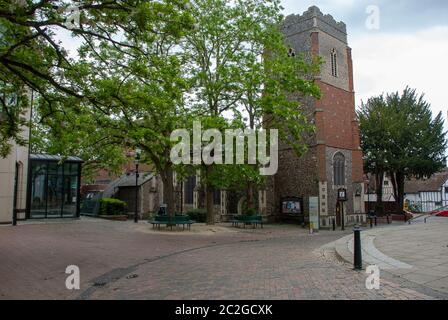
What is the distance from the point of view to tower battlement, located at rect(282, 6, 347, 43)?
115 ft

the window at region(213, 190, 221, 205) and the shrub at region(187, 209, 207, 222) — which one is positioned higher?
the window at region(213, 190, 221, 205)

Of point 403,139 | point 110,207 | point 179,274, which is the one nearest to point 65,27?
point 179,274

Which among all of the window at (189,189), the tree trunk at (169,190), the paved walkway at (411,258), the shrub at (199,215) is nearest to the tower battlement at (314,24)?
the window at (189,189)

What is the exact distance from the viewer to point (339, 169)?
115ft

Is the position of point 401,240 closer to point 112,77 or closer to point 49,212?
point 112,77

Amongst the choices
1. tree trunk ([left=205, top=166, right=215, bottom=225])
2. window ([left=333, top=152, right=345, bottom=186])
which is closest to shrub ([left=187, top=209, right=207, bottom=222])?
tree trunk ([left=205, top=166, right=215, bottom=225])

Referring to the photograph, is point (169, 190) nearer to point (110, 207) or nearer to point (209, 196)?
point (209, 196)

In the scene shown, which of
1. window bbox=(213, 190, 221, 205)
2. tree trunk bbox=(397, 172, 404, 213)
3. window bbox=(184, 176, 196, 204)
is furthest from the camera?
tree trunk bbox=(397, 172, 404, 213)

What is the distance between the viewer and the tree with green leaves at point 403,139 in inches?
1641

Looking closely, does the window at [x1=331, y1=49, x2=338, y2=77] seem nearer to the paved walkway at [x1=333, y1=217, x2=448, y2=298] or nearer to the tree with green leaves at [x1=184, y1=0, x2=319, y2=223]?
the tree with green leaves at [x1=184, y1=0, x2=319, y2=223]

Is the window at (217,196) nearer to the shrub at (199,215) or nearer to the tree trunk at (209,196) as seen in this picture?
the shrub at (199,215)

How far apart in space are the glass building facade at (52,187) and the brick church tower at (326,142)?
54.1 feet

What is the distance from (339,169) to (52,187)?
25.0 metres

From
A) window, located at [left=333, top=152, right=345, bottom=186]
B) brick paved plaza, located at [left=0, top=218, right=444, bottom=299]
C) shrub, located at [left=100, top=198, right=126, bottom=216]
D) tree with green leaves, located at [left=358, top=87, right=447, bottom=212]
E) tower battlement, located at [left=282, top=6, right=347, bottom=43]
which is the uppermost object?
tower battlement, located at [left=282, top=6, right=347, bottom=43]
